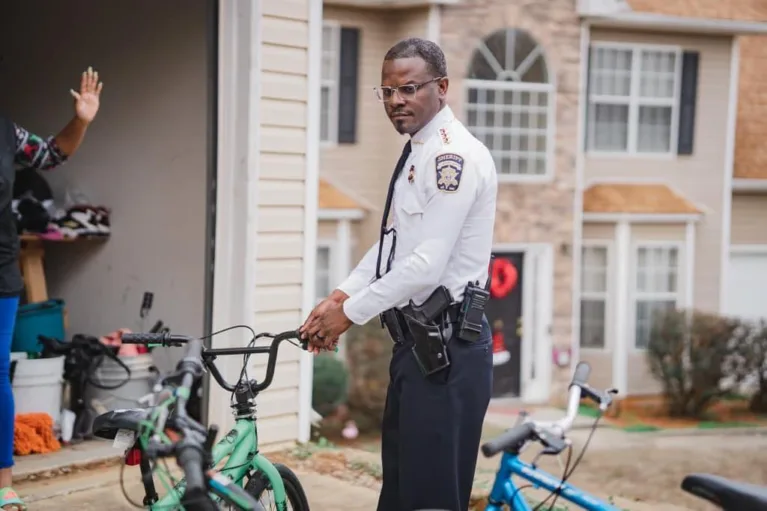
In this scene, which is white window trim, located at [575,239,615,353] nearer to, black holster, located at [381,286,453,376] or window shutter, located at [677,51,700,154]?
window shutter, located at [677,51,700,154]

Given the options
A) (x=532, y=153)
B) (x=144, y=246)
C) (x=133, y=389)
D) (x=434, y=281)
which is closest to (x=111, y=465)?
(x=133, y=389)

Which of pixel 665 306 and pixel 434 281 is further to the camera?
pixel 665 306

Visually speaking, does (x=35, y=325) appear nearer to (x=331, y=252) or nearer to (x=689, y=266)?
(x=331, y=252)

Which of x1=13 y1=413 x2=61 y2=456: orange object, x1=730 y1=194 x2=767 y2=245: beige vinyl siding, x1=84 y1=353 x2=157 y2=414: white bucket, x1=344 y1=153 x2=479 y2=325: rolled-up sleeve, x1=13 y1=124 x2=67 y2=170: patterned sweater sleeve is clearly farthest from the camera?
x1=730 y1=194 x2=767 y2=245: beige vinyl siding

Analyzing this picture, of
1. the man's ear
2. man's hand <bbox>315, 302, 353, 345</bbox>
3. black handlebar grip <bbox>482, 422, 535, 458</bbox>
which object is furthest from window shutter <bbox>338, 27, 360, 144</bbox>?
black handlebar grip <bbox>482, 422, 535, 458</bbox>

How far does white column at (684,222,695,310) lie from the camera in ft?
61.9

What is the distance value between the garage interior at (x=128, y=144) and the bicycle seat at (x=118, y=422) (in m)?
3.21

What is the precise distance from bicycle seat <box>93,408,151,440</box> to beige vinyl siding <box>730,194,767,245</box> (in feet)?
58.2

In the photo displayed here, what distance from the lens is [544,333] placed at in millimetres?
17906

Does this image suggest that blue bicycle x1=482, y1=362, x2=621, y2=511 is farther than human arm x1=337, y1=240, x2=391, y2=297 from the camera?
No

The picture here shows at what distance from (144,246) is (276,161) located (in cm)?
129

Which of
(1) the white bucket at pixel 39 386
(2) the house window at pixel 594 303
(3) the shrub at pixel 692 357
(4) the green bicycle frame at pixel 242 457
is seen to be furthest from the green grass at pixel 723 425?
(4) the green bicycle frame at pixel 242 457

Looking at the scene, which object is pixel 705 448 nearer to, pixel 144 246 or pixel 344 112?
pixel 344 112

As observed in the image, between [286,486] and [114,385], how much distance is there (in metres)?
2.92
